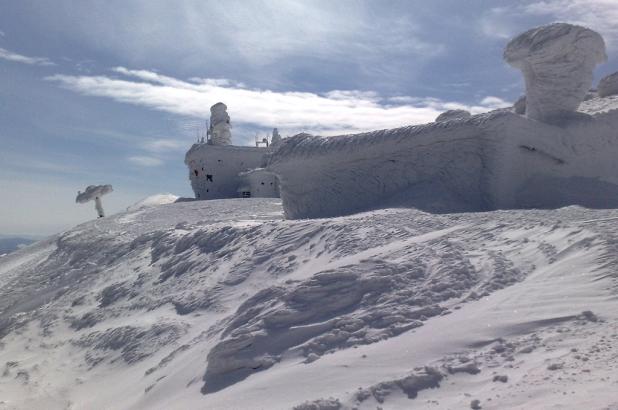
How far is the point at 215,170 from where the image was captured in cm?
2517

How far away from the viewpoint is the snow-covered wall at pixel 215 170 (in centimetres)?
2497

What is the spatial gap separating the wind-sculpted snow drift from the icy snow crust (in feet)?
0.06

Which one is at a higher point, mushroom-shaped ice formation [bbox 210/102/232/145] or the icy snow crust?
mushroom-shaped ice formation [bbox 210/102/232/145]

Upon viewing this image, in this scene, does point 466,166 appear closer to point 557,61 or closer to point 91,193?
point 557,61

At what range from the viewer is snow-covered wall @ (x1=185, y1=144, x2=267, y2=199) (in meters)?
25.0

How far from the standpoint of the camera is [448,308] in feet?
17.1

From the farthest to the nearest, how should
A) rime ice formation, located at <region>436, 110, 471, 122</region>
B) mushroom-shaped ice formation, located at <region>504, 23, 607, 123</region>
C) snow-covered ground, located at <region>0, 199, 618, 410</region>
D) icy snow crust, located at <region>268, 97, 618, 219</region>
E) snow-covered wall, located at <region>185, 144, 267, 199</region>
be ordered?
snow-covered wall, located at <region>185, 144, 267, 199</region> → rime ice formation, located at <region>436, 110, 471, 122</region> → mushroom-shaped ice formation, located at <region>504, 23, 607, 123</region> → icy snow crust, located at <region>268, 97, 618, 219</region> → snow-covered ground, located at <region>0, 199, 618, 410</region>

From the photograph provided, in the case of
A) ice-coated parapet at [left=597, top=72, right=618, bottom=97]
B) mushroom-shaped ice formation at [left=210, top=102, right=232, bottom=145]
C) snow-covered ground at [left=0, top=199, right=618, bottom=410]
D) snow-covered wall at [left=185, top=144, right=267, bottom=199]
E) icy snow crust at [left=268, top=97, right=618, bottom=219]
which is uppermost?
mushroom-shaped ice formation at [left=210, top=102, right=232, bottom=145]

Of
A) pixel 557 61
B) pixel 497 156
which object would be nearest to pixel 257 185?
pixel 557 61

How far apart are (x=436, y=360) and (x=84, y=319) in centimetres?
797

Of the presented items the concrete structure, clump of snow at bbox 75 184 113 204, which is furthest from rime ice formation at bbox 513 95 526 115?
clump of snow at bbox 75 184 113 204

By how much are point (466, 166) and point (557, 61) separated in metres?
3.13

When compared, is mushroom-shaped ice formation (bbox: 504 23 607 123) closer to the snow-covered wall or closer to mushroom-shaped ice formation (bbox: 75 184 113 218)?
the snow-covered wall

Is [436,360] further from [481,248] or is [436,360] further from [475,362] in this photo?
[481,248]
